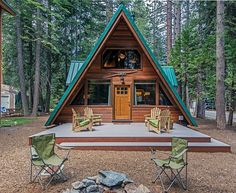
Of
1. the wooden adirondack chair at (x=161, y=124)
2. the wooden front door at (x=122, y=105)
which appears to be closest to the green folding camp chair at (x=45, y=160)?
the wooden adirondack chair at (x=161, y=124)

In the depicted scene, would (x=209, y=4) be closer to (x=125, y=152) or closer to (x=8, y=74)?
(x=125, y=152)

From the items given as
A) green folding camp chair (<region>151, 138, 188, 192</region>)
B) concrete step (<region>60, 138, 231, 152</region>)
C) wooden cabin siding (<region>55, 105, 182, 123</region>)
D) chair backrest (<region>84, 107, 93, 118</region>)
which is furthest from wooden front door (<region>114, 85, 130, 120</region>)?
green folding camp chair (<region>151, 138, 188, 192</region>)

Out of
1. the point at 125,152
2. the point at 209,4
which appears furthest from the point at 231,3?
the point at 125,152

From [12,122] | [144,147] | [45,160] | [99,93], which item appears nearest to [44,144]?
[45,160]

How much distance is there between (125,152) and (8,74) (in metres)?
17.8

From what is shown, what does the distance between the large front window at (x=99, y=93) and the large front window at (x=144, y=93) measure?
1.30 meters

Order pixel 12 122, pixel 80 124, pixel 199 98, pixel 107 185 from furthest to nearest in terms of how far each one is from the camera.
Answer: pixel 199 98, pixel 12 122, pixel 80 124, pixel 107 185

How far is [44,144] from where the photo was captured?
488cm

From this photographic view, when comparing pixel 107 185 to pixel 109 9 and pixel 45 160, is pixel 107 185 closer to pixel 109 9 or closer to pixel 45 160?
pixel 45 160

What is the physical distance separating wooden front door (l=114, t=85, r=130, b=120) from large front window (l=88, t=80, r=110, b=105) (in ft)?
1.37

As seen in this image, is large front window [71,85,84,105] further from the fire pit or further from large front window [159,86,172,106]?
the fire pit

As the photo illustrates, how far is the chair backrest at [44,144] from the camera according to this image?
469 centimetres

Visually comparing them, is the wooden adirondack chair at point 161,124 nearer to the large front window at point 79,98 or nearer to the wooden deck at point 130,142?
the wooden deck at point 130,142

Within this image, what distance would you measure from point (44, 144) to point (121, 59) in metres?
7.62
